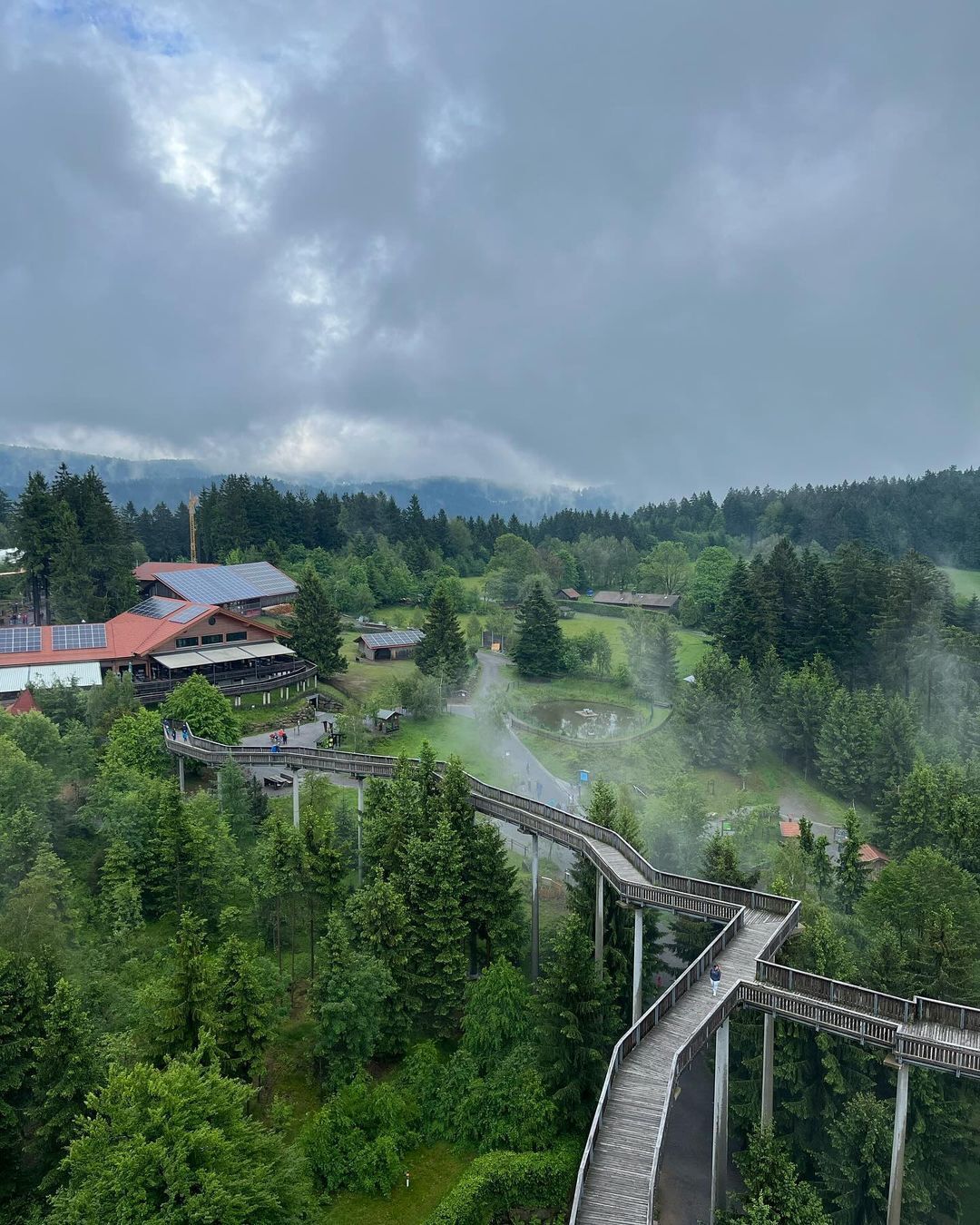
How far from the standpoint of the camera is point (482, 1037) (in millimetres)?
34844

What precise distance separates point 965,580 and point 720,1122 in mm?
136421

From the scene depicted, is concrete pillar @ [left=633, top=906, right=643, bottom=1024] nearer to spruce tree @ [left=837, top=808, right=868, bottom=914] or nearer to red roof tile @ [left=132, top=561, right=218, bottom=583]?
spruce tree @ [left=837, top=808, right=868, bottom=914]

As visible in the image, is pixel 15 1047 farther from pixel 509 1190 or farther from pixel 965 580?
pixel 965 580

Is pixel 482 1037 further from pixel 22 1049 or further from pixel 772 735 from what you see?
pixel 772 735

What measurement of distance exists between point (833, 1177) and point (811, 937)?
806cm

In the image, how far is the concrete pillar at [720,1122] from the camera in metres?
29.3

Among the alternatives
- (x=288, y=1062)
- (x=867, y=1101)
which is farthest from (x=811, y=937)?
(x=288, y=1062)

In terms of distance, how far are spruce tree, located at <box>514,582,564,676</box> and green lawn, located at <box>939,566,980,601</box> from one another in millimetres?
69564

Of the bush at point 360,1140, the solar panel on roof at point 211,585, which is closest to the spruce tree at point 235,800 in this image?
the bush at point 360,1140

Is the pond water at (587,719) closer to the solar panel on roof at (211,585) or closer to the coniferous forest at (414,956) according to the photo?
the coniferous forest at (414,956)

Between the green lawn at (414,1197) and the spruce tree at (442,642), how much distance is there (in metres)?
56.0

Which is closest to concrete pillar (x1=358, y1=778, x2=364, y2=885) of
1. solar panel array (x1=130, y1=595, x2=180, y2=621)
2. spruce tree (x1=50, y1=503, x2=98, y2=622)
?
solar panel array (x1=130, y1=595, x2=180, y2=621)

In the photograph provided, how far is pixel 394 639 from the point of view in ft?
325

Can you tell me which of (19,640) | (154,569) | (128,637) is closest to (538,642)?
(128,637)
